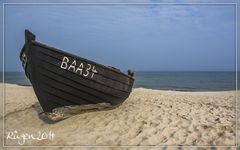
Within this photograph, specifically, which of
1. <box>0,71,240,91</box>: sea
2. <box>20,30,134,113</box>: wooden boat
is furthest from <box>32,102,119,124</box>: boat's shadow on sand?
<box>0,71,240,91</box>: sea

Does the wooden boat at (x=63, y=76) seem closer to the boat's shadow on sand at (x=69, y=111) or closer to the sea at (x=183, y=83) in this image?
the boat's shadow on sand at (x=69, y=111)

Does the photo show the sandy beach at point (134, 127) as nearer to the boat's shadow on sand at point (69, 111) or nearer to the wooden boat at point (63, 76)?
the boat's shadow on sand at point (69, 111)

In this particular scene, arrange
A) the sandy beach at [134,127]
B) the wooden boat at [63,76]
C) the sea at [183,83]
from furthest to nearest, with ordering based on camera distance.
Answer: the sea at [183,83] → the wooden boat at [63,76] → the sandy beach at [134,127]

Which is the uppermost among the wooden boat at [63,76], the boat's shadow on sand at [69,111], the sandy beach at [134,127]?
the wooden boat at [63,76]

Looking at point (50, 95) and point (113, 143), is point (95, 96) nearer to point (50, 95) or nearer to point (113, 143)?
point (50, 95)

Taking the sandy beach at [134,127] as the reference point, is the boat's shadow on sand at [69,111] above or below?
above

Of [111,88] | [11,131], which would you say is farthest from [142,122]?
[11,131]

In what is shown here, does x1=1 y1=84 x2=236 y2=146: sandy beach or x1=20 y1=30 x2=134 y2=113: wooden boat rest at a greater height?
x1=20 y1=30 x2=134 y2=113: wooden boat

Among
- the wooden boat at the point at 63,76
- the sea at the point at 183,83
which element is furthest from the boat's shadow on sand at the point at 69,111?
the sea at the point at 183,83

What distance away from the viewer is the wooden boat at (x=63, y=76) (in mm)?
5797

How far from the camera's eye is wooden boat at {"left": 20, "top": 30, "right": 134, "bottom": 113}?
5.80m

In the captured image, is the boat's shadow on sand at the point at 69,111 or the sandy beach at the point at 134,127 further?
the boat's shadow on sand at the point at 69,111

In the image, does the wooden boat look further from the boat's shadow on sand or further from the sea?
the sea

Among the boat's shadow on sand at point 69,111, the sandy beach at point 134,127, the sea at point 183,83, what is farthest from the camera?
the sea at point 183,83
